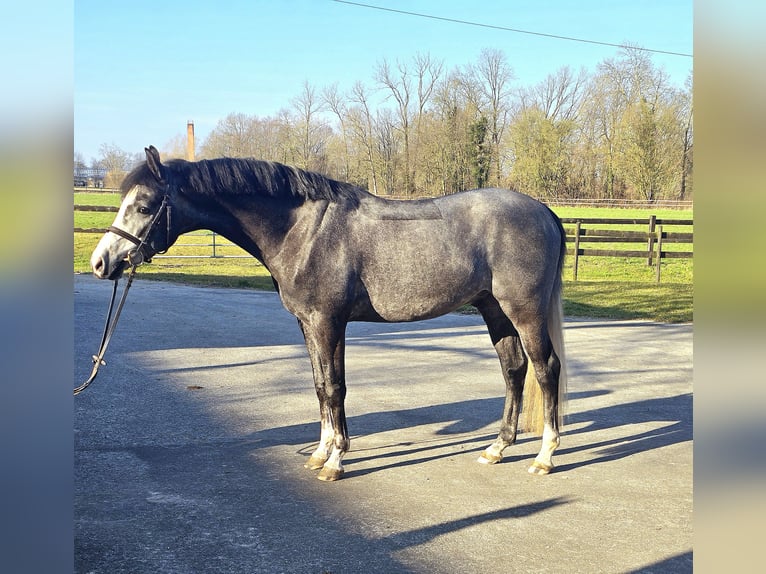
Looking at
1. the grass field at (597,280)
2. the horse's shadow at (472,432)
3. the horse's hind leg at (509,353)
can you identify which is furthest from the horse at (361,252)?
Answer: the grass field at (597,280)

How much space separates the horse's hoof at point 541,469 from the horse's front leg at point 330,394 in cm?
121

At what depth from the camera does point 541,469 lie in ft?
14.6

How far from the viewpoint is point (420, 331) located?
385 inches

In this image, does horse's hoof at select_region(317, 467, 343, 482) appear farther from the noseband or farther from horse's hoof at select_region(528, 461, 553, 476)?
the noseband

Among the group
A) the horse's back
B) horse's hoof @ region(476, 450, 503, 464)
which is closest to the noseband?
the horse's back

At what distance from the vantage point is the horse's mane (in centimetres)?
416

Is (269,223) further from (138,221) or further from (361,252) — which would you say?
(138,221)

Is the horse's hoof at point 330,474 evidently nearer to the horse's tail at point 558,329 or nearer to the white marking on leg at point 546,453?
the white marking on leg at point 546,453

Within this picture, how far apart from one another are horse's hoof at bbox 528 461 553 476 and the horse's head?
2.76 meters

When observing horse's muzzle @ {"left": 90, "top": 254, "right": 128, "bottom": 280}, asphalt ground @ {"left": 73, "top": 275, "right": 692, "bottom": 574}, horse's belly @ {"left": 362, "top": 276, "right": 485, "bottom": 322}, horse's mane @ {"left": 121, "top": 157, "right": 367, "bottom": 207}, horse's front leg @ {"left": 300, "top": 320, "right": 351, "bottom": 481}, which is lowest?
asphalt ground @ {"left": 73, "top": 275, "right": 692, "bottom": 574}

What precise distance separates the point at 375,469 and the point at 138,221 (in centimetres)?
216

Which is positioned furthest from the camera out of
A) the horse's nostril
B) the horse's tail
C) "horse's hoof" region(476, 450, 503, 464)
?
the horse's tail

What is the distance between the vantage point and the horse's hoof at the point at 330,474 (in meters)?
4.25

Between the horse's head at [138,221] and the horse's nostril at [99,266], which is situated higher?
the horse's head at [138,221]
